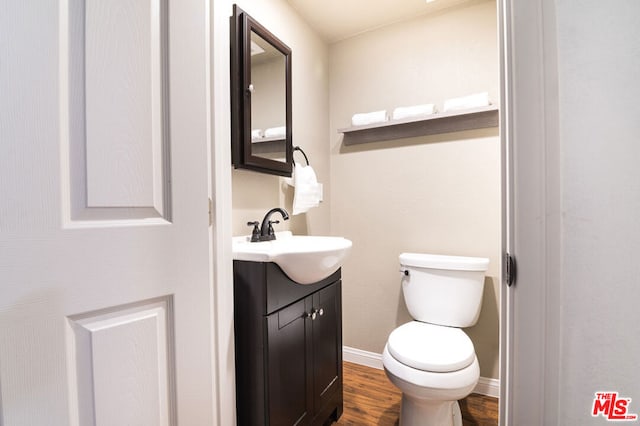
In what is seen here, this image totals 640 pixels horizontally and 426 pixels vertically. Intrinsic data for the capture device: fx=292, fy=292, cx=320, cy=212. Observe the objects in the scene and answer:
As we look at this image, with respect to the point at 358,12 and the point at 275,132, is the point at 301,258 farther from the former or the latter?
the point at 358,12

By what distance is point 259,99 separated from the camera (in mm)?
1473

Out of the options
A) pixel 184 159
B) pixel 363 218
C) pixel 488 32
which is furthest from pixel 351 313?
pixel 488 32

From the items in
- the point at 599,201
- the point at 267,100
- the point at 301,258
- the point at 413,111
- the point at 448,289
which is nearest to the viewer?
the point at 599,201

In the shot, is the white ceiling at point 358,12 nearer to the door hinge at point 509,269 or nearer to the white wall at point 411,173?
the white wall at point 411,173

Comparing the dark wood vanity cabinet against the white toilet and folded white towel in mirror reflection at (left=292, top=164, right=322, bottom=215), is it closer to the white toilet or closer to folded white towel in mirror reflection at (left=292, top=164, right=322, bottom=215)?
the white toilet

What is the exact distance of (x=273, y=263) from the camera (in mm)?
1075

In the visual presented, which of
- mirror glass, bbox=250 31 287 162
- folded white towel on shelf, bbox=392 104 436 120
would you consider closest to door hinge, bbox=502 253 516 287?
mirror glass, bbox=250 31 287 162

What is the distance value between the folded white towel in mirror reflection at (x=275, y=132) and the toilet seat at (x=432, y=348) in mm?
1193

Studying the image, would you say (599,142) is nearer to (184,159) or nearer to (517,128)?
(517,128)

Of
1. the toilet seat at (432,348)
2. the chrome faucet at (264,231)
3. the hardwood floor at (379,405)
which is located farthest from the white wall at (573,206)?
the hardwood floor at (379,405)

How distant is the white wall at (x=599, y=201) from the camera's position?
1.63ft

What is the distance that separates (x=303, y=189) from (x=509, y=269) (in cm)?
124

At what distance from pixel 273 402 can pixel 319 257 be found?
56 cm

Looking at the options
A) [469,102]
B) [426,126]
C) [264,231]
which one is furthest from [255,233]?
[469,102]
